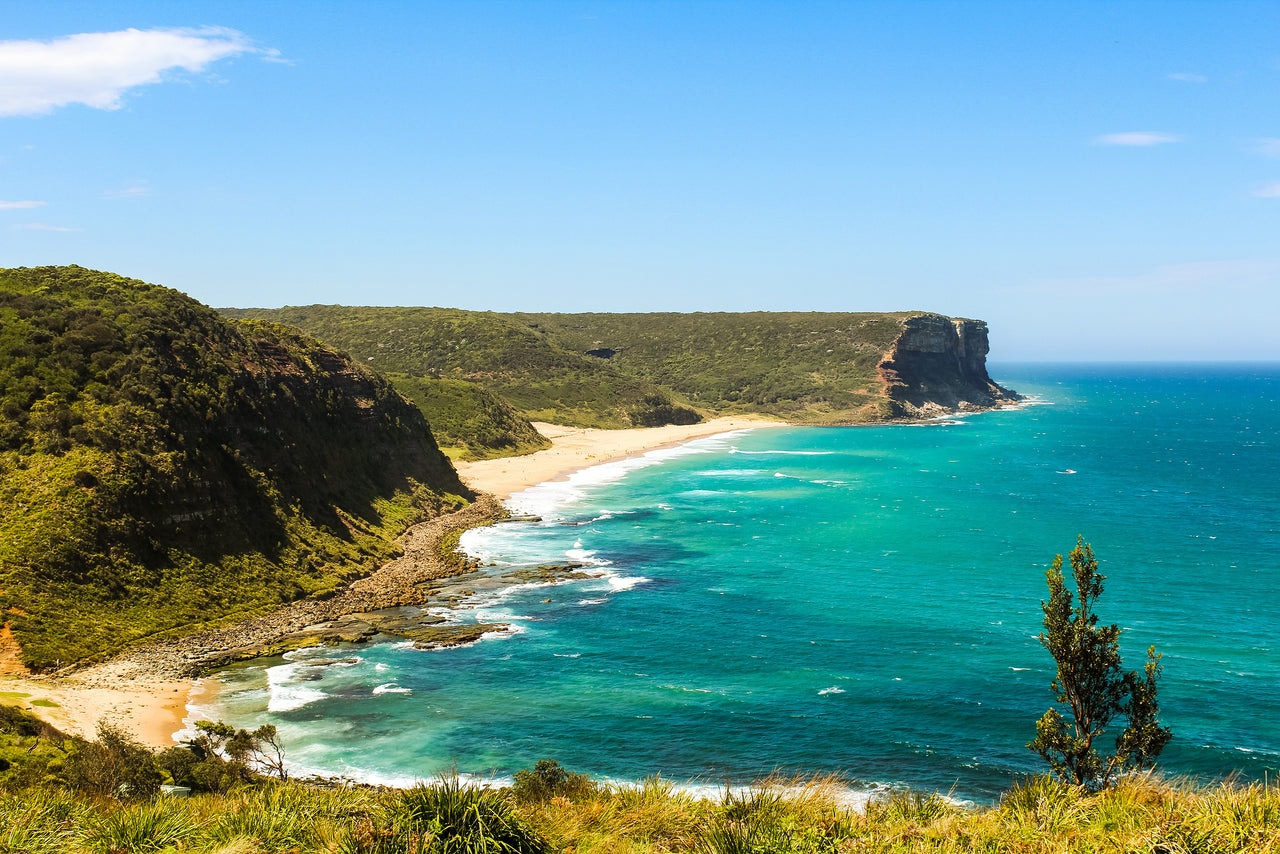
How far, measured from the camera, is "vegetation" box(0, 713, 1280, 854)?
1538cm

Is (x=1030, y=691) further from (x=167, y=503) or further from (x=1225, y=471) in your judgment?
(x=1225, y=471)

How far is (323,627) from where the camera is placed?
6125 cm

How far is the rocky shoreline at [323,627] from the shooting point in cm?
5034

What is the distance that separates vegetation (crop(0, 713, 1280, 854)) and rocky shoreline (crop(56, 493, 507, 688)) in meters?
32.6

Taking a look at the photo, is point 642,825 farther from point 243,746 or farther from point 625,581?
point 625,581

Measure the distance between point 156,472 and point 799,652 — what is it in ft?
164

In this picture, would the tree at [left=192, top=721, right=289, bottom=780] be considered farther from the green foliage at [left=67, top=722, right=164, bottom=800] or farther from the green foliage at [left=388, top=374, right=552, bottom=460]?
the green foliage at [left=388, top=374, right=552, bottom=460]

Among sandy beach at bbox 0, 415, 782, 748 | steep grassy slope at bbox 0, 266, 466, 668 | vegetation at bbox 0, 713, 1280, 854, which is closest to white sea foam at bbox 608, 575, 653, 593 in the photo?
steep grassy slope at bbox 0, 266, 466, 668

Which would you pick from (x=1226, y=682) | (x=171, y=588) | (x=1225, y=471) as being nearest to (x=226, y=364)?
(x=171, y=588)

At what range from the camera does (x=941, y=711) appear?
1889 inches

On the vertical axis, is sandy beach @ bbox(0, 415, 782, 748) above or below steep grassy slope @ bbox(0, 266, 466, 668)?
below

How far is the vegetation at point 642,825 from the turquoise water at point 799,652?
21.7 meters

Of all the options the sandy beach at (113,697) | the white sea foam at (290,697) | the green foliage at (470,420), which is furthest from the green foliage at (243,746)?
the green foliage at (470,420)

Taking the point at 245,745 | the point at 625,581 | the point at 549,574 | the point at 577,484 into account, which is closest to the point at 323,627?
the point at 245,745
